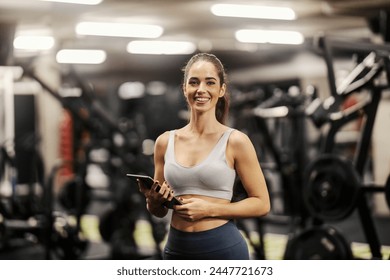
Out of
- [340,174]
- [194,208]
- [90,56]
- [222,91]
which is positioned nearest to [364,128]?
[340,174]

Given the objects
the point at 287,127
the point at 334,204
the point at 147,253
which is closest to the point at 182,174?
the point at 334,204

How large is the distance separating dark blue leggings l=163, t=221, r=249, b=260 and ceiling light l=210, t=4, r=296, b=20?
129 inches

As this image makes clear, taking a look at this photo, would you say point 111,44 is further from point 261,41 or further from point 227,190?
point 227,190

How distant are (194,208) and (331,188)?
1.28 m

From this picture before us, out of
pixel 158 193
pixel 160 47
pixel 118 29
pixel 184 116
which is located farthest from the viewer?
pixel 160 47

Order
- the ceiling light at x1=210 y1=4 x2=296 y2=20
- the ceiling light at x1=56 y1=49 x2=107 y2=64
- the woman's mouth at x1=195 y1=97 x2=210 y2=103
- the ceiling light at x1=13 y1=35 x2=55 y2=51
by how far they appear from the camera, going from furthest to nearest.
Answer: the ceiling light at x1=56 y1=49 x2=107 y2=64 → the ceiling light at x1=13 y1=35 x2=55 y2=51 → the ceiling light at x1=210 y1=4 x2=296 y2=20 → the woman's mouth at x1=195 y1=97 x2=210 y2=103

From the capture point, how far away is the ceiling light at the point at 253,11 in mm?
4477

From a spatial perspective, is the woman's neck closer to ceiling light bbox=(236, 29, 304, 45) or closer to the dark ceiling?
the dark ceiling

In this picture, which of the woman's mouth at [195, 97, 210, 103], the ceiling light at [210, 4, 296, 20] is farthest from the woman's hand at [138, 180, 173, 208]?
the ceiling light at [210, 4, 296, 20]

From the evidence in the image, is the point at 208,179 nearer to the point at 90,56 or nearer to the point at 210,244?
the point at 210,244

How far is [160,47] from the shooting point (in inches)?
271

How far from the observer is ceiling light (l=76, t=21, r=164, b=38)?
5.22 m
